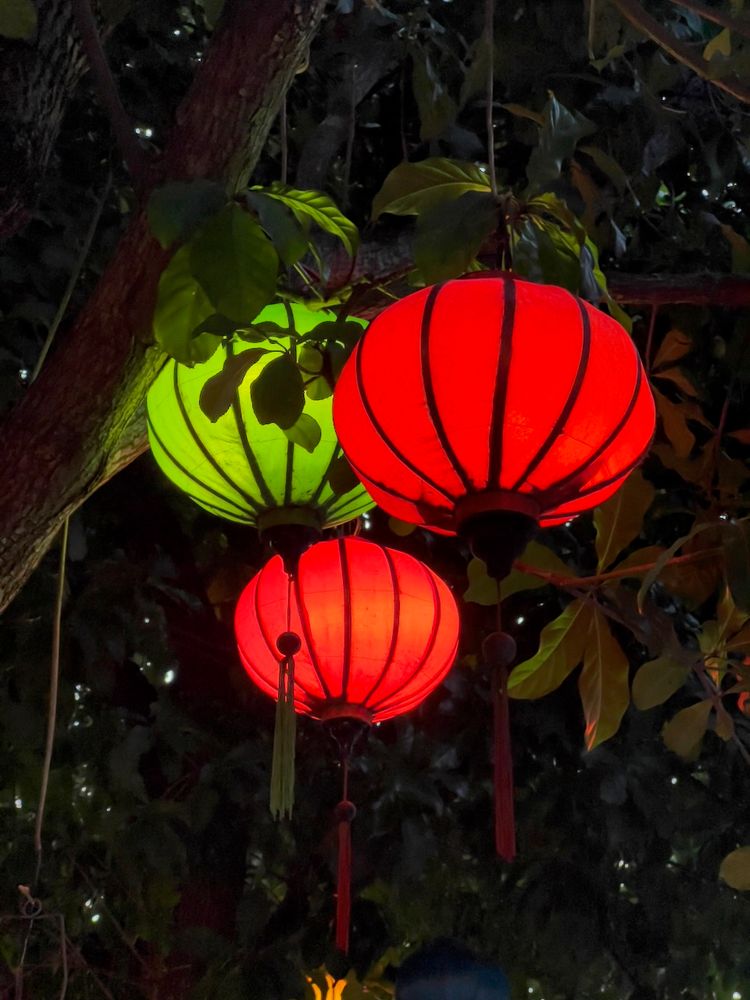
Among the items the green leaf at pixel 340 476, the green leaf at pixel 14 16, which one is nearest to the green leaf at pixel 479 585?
the green leaf at pixel 340 476

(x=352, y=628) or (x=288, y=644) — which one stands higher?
(x=288, y=644)

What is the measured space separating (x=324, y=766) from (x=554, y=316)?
6.17 feet

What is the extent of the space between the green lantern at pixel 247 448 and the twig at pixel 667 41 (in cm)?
49

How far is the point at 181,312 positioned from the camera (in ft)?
4.20

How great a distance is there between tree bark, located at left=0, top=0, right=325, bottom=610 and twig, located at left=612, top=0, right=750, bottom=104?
0.43m

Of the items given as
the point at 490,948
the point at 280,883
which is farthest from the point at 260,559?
the point at 490,948

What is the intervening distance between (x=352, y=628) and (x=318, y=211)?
0.61 metres

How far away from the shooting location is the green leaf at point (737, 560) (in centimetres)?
145

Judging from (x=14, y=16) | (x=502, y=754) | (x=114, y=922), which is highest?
(x=14, y=16)

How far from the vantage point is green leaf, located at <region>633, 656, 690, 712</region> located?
1.70 meters

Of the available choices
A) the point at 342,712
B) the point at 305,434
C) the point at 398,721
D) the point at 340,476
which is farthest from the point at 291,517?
the point at 398,721

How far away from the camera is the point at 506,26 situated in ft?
8.50

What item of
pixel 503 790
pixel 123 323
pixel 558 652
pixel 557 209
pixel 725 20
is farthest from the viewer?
pixel 558 652

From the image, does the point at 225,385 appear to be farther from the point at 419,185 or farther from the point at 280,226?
the point at 419,185
